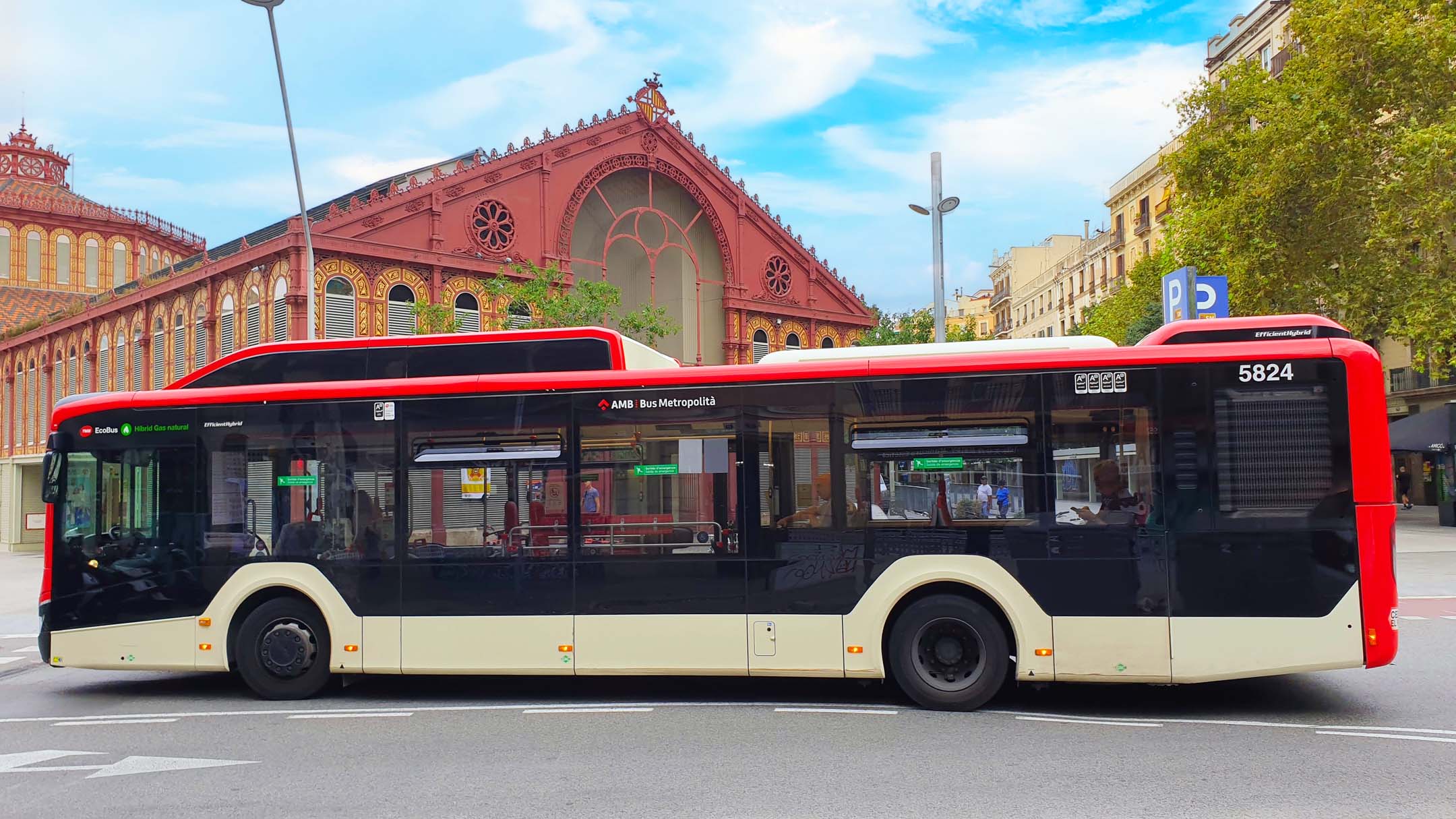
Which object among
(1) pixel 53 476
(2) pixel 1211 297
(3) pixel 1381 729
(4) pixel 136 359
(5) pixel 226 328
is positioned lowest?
(3) pixel 1381 729

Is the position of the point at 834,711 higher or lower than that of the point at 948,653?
lower

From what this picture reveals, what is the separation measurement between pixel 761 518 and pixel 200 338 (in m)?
24.2

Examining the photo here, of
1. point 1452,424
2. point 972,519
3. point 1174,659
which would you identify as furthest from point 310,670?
point 1452,424

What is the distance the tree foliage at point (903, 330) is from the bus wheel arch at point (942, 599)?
30.1m

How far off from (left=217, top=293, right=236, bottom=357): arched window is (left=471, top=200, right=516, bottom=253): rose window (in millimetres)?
6107

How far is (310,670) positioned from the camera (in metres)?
9.24

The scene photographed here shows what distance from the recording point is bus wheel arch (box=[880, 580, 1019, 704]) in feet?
27.1

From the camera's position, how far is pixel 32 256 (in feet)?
154

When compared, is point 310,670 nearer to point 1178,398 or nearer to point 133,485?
point 133,485

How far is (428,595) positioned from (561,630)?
3.71 feet

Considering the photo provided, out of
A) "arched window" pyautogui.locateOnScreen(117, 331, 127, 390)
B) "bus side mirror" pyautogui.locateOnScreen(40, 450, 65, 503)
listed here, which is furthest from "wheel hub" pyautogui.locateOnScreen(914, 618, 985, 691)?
"arched window" pyautogui.locateOnScreen(117, 331, 127, 390)

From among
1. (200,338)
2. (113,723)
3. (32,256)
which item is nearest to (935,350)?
(113,723)

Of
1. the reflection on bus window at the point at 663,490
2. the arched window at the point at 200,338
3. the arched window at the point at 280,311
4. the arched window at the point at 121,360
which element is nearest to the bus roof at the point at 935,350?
the reflection on bus window at the point at 663,490

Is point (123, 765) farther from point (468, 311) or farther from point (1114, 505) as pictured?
point (468, 311)
